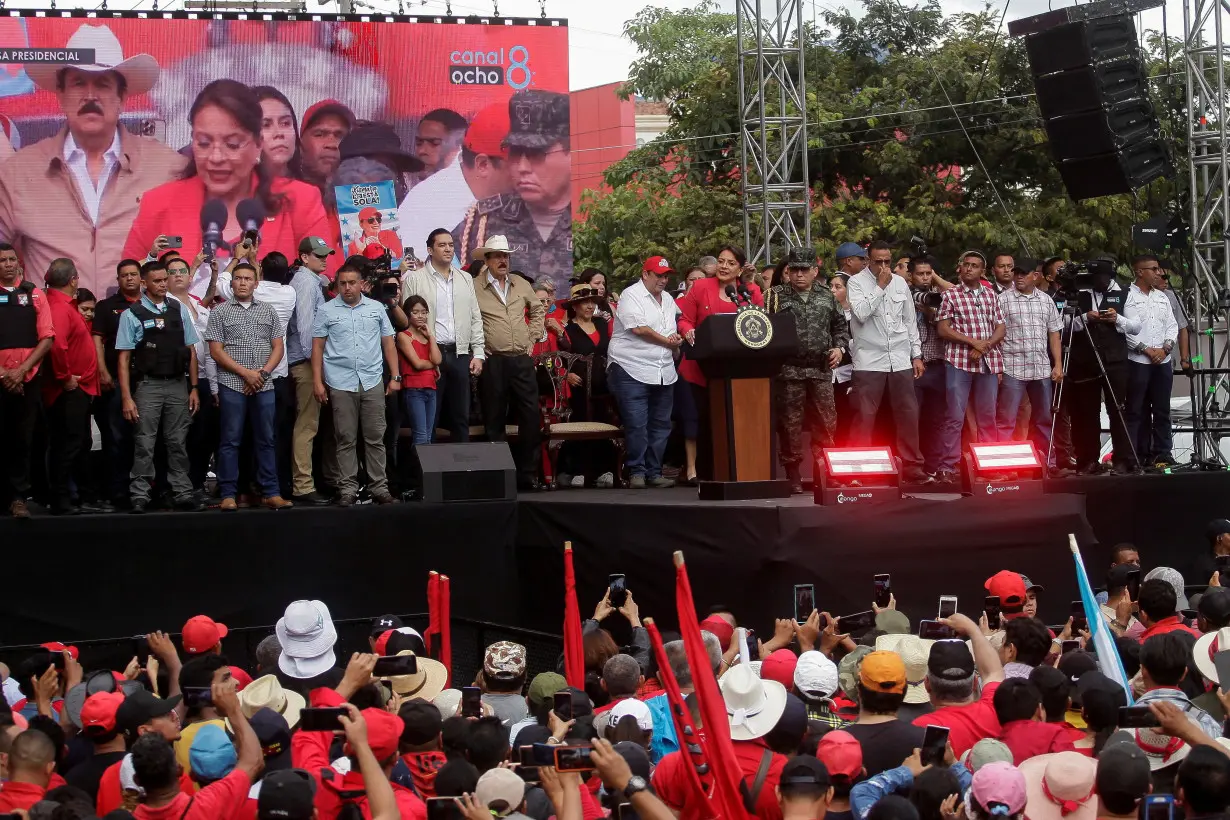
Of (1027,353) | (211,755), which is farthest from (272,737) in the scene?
(1027,353)

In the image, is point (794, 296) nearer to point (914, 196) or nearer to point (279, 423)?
point (279, 423)

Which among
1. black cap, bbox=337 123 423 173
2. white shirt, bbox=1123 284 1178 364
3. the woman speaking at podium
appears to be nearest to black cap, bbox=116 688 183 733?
the woman speaking at podium

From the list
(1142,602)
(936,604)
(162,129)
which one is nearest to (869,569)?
(936,604)

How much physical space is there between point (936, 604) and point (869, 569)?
0.60 m

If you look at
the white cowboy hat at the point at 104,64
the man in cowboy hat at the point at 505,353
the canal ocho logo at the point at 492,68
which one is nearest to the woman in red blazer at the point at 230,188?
the white cowboy hat at the point at 104,64

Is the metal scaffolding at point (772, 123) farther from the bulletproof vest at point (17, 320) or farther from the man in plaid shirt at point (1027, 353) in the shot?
the bulletproof vest at point (17, 320)

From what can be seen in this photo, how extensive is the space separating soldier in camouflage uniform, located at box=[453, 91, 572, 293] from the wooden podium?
713cm

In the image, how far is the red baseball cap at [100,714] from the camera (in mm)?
5559

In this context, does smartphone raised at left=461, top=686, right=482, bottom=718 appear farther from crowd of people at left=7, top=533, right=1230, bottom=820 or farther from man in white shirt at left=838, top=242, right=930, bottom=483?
man in white shirt at left=838, top=242, right=930, bottom=483

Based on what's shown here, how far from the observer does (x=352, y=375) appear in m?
10.9

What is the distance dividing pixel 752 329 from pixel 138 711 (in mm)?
5837

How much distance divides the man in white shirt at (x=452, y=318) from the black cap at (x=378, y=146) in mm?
5915

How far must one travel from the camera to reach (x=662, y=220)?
29578 mm

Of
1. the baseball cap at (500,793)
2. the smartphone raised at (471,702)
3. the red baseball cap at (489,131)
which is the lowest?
the smartphone raised at (471,702)
